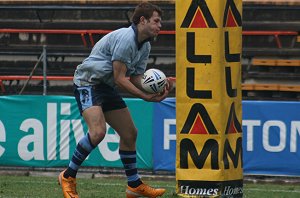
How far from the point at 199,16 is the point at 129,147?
5.32 feet

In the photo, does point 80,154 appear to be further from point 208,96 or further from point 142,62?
point 208,96

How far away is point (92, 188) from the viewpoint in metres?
10.1

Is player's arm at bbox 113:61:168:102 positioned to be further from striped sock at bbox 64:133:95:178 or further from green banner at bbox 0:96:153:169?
green banner at bbox 0:96:153:169

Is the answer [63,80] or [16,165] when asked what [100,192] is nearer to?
[16,165]

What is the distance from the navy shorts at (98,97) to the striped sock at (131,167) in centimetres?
46

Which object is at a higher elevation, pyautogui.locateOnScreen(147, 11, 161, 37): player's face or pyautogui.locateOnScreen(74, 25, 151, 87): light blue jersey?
pyautogui.locateOnScreen(147, 11, 161, 37): player's face

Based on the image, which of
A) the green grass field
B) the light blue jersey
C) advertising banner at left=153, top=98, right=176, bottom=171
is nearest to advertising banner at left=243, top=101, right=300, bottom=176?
the green grass field

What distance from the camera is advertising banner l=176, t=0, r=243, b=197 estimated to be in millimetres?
7445

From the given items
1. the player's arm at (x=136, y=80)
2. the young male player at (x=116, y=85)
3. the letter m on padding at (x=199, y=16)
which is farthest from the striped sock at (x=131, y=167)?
the letter m on padding at (x=199, y=16)

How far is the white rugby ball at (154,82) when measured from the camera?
8117mm

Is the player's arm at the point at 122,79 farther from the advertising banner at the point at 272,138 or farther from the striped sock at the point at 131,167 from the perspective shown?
the advertising banner at the point at 272,138

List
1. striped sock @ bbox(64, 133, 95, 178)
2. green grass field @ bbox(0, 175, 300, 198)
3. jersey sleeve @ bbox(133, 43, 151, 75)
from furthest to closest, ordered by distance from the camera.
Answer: green grass field @ bbox(0, 175, 300, 198)
jersey sleeve @ bbox(133, 43, 151, 75)
striped sock @ bbox(64, 133, 95, 178)

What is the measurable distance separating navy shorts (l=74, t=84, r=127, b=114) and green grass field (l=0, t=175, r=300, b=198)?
1.13 m

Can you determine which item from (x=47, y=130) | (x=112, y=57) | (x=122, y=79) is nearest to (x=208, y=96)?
(x=122, y=79)
